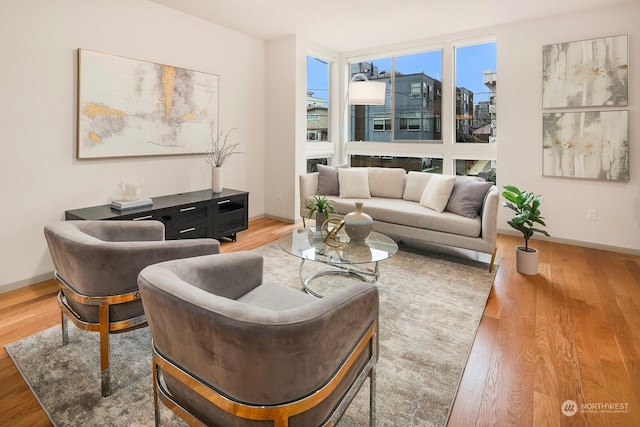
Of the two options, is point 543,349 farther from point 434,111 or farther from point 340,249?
point 434,111

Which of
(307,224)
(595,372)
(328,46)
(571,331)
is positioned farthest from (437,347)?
(328,46)

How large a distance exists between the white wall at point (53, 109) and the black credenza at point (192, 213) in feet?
0.84

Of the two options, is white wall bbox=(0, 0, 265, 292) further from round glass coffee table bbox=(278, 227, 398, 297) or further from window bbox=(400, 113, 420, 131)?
window bbox=(400, 113, 420, 131)

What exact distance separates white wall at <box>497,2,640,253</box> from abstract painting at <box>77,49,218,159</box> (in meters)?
3.83

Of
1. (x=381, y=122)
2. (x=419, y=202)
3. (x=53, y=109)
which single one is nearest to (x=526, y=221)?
(x=419, y=202)

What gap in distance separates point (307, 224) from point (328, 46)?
9.52 feet

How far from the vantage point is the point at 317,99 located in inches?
239

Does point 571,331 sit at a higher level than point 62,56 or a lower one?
lower

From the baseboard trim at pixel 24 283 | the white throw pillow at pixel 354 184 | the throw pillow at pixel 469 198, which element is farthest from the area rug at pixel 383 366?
the white throw pillow at pixel 354 184

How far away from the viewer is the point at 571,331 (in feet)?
7.95

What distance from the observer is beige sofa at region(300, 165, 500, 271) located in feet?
11.6

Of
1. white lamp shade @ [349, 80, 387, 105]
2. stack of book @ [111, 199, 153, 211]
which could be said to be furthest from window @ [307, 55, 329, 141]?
stack of book @ [111, 199, 153, 211]

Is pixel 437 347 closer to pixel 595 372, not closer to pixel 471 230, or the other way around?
pixel 595 372

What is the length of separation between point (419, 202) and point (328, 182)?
1211 millimetres
